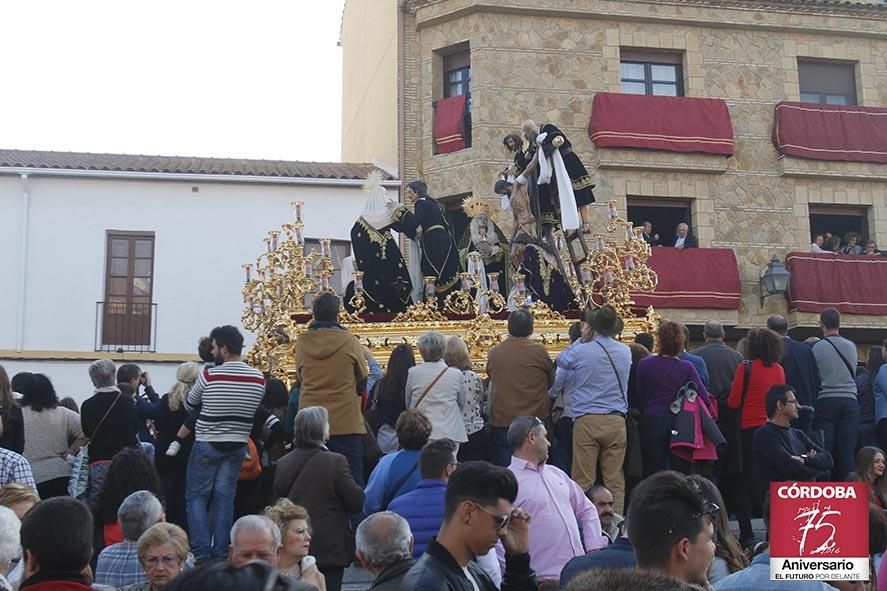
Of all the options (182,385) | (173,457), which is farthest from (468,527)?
(182,385)

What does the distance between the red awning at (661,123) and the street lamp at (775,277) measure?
2501mm

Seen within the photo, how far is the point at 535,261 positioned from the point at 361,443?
5.54m

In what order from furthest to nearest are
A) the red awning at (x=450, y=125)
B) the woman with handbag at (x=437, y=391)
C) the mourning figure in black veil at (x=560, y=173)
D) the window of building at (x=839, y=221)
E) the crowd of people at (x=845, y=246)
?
the window of building at (x=839, y=221)
the crowd of people at (x=845, y=246)
the red awning at (x=450, y=125)
the mourning figure in black veil at (x=560, y=173)
the woman with handbag at (x=437, y=391)

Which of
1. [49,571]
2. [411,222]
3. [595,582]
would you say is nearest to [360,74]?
[411,222]

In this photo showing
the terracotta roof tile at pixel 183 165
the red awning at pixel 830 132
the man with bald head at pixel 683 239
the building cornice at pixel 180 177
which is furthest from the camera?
the red awning at pixel 830 132

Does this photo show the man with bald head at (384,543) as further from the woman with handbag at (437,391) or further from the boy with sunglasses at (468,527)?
the woman with handbag at (437,391)

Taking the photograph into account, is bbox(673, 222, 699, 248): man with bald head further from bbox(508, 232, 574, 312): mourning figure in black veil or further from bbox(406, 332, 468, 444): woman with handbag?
bbox(406, 332, 468, 444): woman with handbag

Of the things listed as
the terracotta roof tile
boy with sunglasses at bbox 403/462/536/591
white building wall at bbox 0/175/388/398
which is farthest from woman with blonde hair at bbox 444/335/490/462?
the terracotta roof tile

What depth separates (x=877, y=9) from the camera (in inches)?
915

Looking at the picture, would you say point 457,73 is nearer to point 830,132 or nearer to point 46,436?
point 830,132

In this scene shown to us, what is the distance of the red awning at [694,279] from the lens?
67.6ft

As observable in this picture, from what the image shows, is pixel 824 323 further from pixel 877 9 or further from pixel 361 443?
pixel 877 9

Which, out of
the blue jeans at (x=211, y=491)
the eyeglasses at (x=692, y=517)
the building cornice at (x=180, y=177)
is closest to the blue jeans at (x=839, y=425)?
the blue jeans at (x=211, y=491)

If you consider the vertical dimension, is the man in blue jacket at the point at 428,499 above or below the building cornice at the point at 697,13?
below
